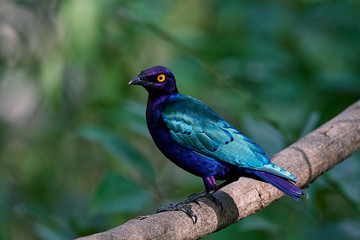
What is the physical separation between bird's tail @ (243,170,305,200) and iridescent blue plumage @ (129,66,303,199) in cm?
5

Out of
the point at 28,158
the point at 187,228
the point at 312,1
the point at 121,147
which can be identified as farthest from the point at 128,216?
the point at 312,1

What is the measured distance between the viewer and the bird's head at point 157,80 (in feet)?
9.80

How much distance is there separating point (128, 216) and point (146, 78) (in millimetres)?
1110

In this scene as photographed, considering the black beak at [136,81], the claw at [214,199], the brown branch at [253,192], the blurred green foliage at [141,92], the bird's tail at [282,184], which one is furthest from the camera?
the blurred green foliage at [141,92]

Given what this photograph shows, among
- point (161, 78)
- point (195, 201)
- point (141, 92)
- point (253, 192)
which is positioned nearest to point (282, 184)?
point (253, 192)

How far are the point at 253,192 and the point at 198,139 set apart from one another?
370mm

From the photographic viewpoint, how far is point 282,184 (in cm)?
262

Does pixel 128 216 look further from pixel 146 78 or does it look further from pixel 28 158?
pixel 28 158

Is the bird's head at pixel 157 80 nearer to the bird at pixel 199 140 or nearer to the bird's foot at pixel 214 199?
the bird at pixel 199 140

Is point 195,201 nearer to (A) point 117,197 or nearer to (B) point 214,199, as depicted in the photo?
(B) point 214,199

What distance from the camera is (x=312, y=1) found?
18.7ft

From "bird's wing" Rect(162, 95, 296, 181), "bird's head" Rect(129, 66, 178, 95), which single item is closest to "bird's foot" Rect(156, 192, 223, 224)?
"bird's wing" Rect(162, 95, 296, 181)

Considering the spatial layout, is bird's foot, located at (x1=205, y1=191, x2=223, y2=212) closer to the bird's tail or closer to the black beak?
the bird's tail

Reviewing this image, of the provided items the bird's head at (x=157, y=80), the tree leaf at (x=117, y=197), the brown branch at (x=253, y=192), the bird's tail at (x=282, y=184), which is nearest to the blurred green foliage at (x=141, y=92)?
the tree leaf at (x=117, y=197)
